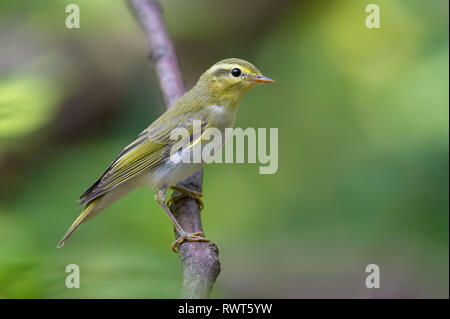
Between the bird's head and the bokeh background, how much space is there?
0.91 m

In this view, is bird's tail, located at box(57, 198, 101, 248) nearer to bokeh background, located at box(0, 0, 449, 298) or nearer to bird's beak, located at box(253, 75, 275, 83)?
bokeh background, located at box(0, 0, 449, 298)

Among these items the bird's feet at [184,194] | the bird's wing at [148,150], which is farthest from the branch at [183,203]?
the bird's wing at [148,150]

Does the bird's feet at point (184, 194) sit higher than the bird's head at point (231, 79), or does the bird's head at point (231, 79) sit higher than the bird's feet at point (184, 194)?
the bird's head at point (231, 79)

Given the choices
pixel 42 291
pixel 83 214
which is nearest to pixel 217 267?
pixel 42 291

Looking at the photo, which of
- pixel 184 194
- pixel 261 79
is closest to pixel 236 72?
pixel 261 79

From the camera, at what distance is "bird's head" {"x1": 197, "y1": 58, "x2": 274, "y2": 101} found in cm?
331

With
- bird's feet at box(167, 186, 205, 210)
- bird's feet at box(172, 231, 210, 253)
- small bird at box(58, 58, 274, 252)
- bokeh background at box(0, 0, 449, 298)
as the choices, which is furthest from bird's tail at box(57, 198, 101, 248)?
bird's feet at box(172, 231, 210, 253)

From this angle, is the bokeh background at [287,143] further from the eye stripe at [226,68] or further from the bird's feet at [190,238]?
the eye stripe at [226,68]

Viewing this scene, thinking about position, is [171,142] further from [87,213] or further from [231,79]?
[87,213]

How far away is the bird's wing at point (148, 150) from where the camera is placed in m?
3.12

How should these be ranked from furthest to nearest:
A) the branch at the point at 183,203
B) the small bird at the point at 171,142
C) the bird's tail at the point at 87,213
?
the small bird at the point at 171,142
the bird's tail at the point at 87,213
the branch at the point at 183,203

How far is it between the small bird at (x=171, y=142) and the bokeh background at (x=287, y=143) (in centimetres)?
32

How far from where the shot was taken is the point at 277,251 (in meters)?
4.21

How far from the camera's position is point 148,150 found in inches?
128
